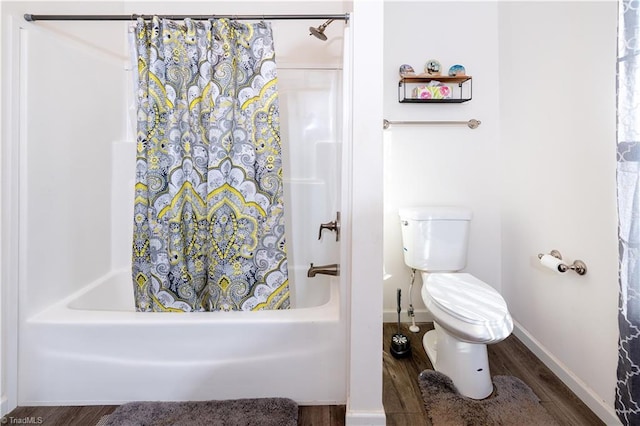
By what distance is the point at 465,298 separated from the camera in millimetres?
1368

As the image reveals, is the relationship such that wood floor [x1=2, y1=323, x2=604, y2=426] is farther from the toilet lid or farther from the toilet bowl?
the toilet lid

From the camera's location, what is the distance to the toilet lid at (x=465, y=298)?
1245 millimetres

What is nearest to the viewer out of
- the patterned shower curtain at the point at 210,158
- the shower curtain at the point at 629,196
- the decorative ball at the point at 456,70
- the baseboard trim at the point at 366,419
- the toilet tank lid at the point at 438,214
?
the shower curtain at the point at 629,196

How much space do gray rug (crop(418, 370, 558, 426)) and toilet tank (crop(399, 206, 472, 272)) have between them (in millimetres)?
572

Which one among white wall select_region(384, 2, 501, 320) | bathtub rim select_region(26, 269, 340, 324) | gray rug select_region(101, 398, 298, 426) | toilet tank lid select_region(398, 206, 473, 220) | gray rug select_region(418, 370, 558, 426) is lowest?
gray rug select_region(418, 370, 558, 426)

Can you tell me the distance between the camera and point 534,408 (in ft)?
4.14

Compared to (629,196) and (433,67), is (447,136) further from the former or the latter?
(629,196)

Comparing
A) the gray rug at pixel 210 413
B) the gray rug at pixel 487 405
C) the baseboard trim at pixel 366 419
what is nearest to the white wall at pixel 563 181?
the gray rug at pixel 487 405

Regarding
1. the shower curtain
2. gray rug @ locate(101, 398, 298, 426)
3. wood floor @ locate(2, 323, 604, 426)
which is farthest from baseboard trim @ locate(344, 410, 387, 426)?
the shower curtain

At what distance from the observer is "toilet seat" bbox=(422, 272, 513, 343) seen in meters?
1.21

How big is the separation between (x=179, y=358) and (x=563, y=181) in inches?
75.1

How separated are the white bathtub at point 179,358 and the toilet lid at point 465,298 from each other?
0.49 m

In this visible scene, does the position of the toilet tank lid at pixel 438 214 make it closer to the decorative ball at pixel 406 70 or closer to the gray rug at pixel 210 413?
the decorative ball at pixel 406 70

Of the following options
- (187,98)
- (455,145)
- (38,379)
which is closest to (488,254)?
(455,145)
